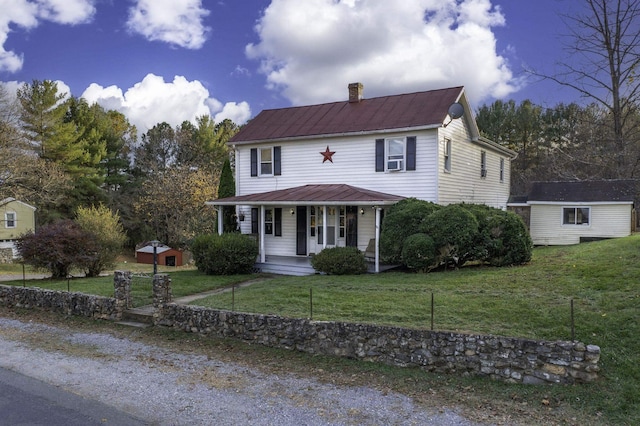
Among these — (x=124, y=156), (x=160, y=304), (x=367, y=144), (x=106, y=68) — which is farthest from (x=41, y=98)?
(x=160, y=304)

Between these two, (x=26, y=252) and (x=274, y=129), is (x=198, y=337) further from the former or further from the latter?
(x=274, y=129)

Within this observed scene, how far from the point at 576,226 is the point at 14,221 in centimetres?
4008

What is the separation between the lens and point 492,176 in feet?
71.5

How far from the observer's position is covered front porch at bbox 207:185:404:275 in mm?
15922

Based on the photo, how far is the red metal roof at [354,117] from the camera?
16781 mm

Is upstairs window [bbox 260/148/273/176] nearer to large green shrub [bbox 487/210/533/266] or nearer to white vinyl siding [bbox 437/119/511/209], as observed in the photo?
white vinyl siding [bbox 437/119/511/209]

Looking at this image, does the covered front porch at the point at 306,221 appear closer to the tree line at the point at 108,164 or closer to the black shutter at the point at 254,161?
the black shutter at the point at 254,161

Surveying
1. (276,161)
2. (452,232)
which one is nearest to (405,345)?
(452,232)

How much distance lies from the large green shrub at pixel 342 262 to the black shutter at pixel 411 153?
4.12 metres

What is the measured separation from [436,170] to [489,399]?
1127cm

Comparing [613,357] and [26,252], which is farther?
[26,252]

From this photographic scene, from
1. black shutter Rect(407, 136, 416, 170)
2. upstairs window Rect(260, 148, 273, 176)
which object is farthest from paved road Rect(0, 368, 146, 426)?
upstairs window Rect(260, 148, 273, 176)

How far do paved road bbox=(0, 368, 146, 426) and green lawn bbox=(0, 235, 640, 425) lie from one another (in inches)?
149

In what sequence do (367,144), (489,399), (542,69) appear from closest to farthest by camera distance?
(489,399), (542,69), (367,144)
